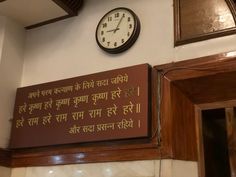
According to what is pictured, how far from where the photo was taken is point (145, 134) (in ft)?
5.78

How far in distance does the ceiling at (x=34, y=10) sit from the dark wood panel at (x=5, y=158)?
849mm

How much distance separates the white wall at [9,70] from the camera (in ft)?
7.23

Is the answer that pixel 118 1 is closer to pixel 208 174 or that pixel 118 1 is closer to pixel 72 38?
pixel 72 38

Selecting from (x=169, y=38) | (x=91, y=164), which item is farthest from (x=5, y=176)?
(x=169, y=38)

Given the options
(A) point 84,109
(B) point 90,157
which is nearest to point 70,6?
(A) point 84,109

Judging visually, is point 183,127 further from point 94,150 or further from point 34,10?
point 34,10

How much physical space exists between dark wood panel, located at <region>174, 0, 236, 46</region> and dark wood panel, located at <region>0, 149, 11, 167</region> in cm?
113

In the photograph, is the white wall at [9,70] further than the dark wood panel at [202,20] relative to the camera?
Yes

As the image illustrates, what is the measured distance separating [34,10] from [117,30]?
1.89 ft

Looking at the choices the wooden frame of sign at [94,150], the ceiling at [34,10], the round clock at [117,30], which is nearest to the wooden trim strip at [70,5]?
the ceiling at [34,10]

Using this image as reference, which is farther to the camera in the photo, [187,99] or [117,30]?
[117,30]

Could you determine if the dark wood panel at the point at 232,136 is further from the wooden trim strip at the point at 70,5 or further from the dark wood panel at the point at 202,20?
the wooden trim strip at the point at 70,5

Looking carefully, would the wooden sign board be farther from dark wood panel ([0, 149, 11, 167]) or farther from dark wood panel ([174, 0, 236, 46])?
dark wood panel ([174, 0, 236, 46])

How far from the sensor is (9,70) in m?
2.30
